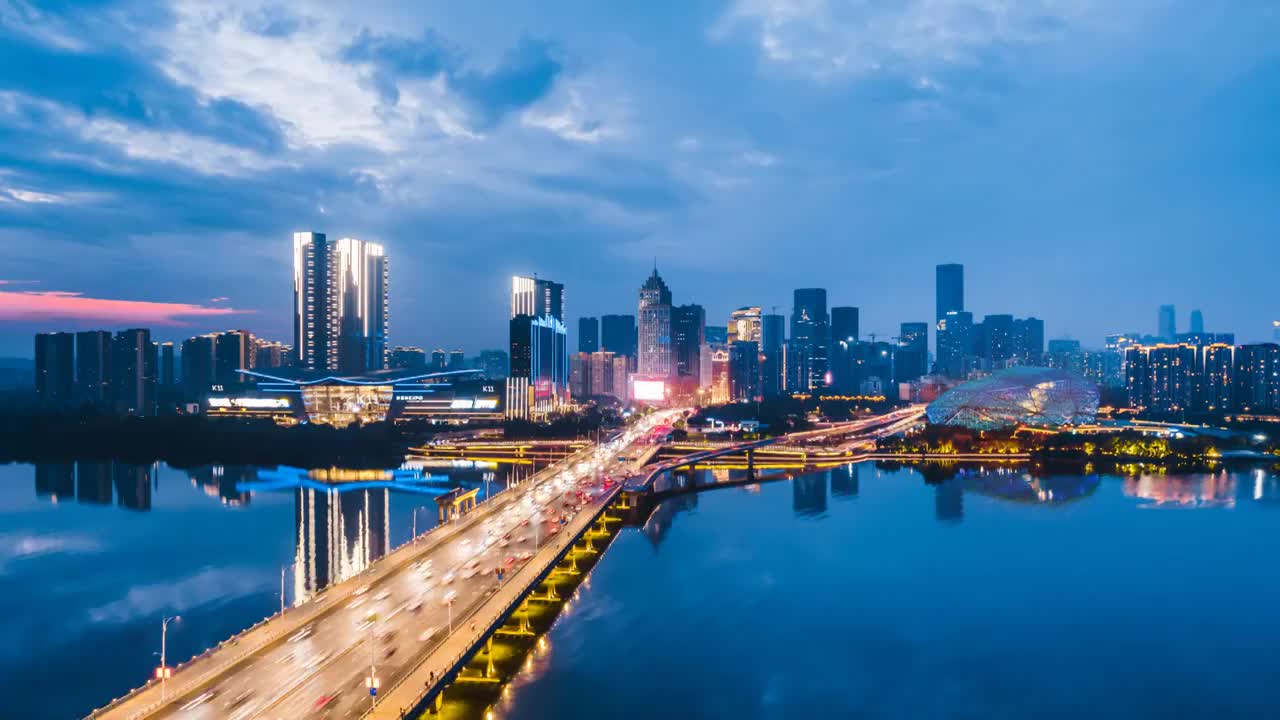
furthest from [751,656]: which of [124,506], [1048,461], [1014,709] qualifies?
[1048,461]

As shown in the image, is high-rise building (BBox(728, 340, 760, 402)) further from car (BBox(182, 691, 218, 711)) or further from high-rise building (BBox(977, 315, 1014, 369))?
car (BBox(182, 691, 218, 711))

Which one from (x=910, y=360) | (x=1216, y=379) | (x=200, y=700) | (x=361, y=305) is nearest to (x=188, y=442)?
(x=200, y=700)

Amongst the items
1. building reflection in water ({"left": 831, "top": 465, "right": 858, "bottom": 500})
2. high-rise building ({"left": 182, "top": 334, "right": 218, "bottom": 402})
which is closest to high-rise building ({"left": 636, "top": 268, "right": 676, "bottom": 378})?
high-rise building ({"left": 182, "top": 334, "right": 218, "bottom": 402})

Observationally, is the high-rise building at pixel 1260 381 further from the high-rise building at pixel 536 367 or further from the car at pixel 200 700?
the car at pixel 200 700

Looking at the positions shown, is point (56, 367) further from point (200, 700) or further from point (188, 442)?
point (200, 700)

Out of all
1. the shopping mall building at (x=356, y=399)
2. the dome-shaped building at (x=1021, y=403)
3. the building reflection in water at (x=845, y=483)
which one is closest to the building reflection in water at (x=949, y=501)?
the building reflection in water at (x=845, y=483)

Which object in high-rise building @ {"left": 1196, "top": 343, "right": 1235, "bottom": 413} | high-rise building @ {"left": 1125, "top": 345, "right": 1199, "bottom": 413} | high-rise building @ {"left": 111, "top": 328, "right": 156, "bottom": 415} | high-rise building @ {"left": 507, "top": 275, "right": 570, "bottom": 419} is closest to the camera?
high-rise building @ {"left": 111, "top": 328, "right": 156, "bottom": 415}
